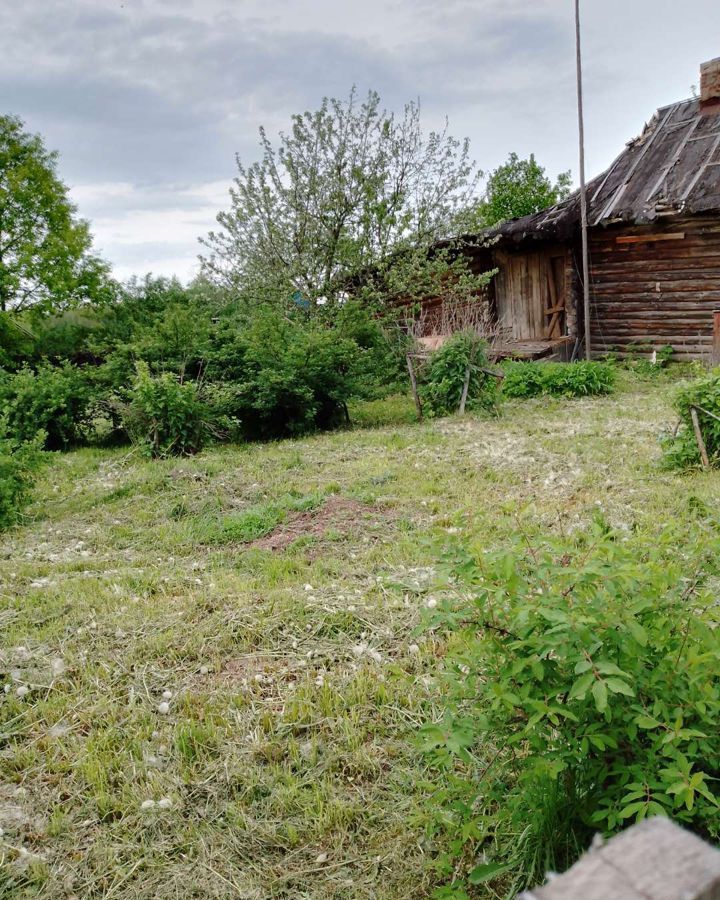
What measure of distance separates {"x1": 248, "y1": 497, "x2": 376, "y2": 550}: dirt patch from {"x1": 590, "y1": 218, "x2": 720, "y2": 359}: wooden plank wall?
33.1 ft

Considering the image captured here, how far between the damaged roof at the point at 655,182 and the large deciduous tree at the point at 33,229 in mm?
14291

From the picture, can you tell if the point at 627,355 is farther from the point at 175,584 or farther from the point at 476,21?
the point at 175,584

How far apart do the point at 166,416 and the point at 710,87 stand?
44.0 ft

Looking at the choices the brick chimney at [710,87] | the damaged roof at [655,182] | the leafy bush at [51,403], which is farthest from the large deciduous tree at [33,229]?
the brick chimney at [710,87]

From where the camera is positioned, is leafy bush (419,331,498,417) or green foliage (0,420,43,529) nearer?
green foliage (0,420,43,529)

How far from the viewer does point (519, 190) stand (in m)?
28.5

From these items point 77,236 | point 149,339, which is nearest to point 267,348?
point 149,339

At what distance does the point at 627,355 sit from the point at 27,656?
1323cm

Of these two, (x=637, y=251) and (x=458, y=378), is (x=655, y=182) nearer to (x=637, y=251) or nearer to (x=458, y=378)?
(x=637, y=251)

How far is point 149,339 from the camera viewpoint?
407 inches

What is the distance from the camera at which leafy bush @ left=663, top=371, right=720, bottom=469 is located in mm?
5898

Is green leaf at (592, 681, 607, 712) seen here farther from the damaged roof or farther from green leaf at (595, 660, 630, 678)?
the damaged roof

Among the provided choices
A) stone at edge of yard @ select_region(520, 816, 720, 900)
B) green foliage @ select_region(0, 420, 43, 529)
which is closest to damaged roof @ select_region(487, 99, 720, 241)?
green foliage @ select_region(0, 420, 43, 529)

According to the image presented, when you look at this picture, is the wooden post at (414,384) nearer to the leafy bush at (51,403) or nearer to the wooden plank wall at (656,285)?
the leafy bush at (51,403)
